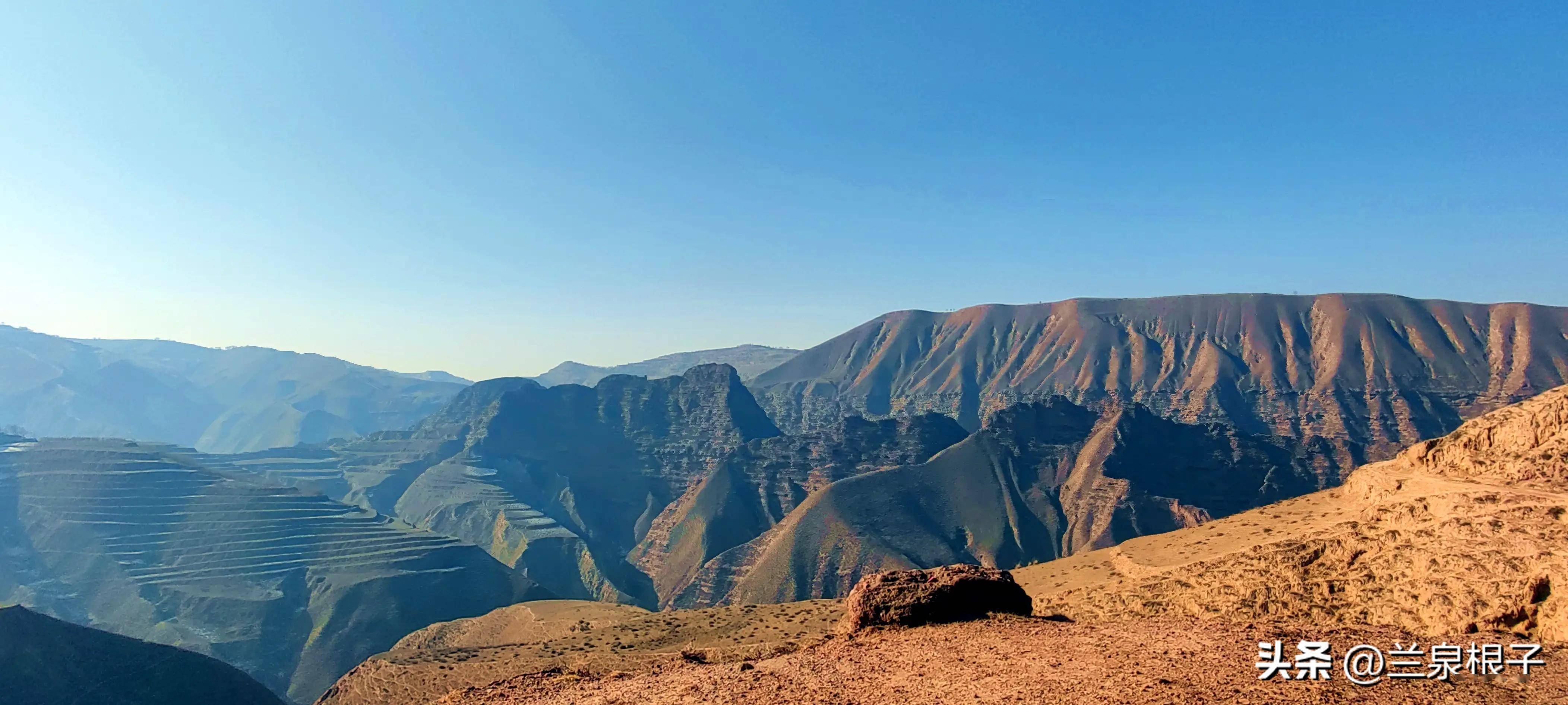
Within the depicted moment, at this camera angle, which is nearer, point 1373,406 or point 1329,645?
point 1329,645

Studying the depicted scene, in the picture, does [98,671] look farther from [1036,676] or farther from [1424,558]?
[1424,558]

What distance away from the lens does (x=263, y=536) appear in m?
121

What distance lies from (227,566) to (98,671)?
7504cm

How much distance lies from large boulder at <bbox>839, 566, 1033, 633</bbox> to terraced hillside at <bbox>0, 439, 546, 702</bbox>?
297 ft

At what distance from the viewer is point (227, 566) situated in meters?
113

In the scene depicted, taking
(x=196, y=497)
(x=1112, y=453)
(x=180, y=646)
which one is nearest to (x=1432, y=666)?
(x=180, y=646)

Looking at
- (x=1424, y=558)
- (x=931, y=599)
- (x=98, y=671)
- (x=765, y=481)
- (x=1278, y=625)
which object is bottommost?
(x=98, y=671)

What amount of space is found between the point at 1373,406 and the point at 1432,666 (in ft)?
768

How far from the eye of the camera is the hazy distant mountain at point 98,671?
49219 mm

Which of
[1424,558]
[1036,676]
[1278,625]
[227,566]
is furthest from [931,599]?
[227,566]

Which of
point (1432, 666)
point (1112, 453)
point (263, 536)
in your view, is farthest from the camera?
point (1112, 453)

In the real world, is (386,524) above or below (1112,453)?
below

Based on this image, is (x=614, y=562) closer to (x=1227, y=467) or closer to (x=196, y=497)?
(x=196, y=497)

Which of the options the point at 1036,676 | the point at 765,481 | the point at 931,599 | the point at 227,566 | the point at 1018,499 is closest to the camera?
the point at 1036,676
